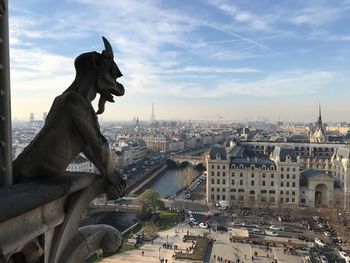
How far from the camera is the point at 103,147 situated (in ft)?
10.0

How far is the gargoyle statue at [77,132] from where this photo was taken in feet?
9.47

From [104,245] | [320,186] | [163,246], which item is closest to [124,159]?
[320,186]

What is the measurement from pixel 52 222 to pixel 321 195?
1578 inches

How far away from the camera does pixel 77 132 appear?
9.86 ft

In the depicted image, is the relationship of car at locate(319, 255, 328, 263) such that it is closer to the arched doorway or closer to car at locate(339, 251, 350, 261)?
car at locate(339, 251, 350, 261)

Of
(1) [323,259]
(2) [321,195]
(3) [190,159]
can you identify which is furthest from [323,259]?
(3) [190,159]

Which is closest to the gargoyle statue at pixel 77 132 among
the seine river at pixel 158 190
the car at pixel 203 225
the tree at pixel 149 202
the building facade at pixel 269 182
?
the seine river at pixel 158 190

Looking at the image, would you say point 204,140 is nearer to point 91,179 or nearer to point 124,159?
point 124,159

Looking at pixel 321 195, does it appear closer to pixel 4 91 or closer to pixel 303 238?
pixel 303 238

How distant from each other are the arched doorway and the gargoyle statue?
38.4m

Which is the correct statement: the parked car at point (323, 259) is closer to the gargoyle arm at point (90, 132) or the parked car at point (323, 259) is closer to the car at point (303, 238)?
the car at point (303, 238)

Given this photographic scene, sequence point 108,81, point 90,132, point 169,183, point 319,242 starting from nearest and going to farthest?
point 90,132, point 108,81, point 319,242, point 169,183

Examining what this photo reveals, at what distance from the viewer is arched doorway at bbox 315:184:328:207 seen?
127ft

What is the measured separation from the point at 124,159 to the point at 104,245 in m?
63.0
